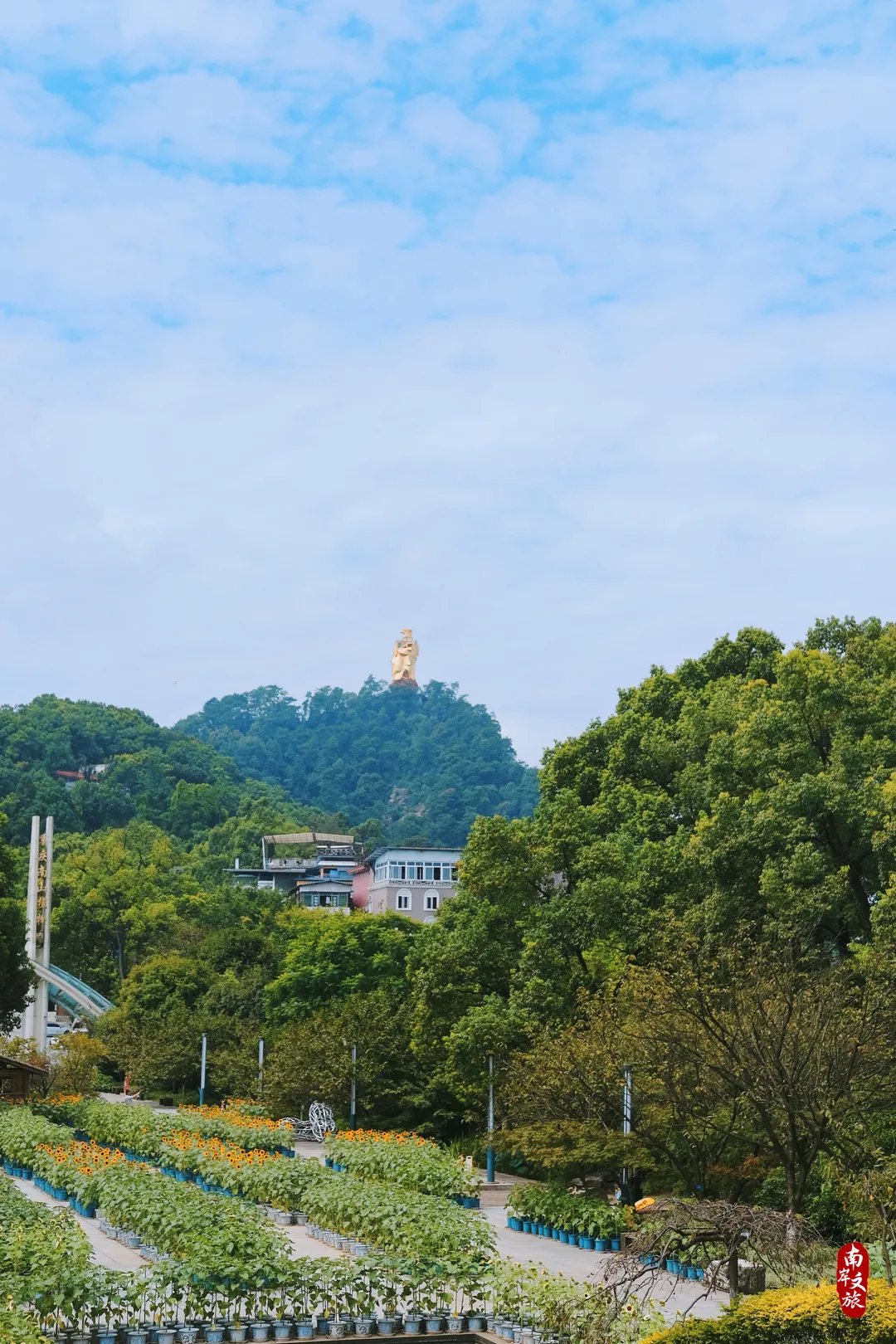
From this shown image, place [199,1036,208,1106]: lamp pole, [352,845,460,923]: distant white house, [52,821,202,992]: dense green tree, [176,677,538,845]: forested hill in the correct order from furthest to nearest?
[176,677,538,845]: forested hill
[352,845,460,923]: distant white house
[52,821,202,992]: dense green tree
[199,1036,208,1106]: lamp pole

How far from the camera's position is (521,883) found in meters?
27.3

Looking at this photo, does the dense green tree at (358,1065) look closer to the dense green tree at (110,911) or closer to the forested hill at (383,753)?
the dense green tree at (110,911)

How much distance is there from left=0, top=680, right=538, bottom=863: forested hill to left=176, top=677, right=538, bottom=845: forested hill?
163 millimetres

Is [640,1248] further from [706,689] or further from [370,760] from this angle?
[370,760]

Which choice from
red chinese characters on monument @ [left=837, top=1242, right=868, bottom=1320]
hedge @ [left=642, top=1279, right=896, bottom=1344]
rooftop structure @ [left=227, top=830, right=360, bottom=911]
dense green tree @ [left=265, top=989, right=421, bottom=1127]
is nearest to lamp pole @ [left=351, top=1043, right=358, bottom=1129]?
dense green tree @ [left=265, top=989, right=421, bottom=1127]

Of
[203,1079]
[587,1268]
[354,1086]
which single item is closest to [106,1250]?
[587,1268]

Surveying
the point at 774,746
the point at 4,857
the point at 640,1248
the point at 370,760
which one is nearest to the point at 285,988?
the point at 4,857

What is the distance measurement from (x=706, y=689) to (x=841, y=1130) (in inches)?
530

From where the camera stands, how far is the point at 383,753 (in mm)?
146375

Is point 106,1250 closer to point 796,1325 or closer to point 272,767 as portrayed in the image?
point 796,1325

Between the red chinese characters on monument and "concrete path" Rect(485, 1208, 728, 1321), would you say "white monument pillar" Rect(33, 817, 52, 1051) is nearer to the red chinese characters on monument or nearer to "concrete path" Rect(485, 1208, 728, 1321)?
"concrete path" Rect(485, 1208, 728, 1321)

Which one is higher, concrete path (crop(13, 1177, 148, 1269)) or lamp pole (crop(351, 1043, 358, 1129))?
lamp pole (crop(351, 1043, 358, 1129))

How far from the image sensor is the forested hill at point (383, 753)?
12800 cm

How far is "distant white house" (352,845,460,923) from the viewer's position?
68.9 metres
